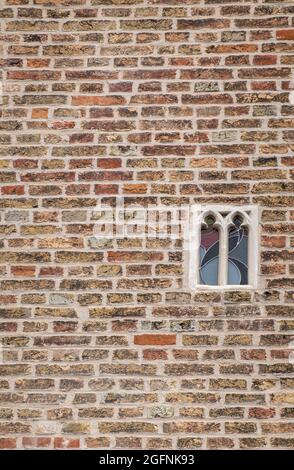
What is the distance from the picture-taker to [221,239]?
19.9 feet

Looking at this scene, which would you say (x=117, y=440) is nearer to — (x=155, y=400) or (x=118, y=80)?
(x=155, y=400)

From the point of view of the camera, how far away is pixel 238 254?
20.0 ft

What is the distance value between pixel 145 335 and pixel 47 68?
2.02 meters

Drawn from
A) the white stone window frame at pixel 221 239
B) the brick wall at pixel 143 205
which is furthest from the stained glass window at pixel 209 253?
the brick wall at pixel 143 205

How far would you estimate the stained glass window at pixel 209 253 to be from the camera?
19.9 feet

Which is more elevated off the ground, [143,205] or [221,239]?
[143,205]

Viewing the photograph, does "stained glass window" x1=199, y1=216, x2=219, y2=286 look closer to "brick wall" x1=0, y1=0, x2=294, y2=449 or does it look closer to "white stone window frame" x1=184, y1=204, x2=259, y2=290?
"white stone window frame" x1=184, y1=204, x2=259, y2=290

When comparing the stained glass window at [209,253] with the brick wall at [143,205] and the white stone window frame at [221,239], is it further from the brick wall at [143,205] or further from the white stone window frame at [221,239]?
the brick wall at [143,205]

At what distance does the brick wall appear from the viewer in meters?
5.77

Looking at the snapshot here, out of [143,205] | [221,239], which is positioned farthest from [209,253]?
[143,205]

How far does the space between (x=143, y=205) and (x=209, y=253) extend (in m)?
0.55

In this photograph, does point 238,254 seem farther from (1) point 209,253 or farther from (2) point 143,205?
(2) point 143,205

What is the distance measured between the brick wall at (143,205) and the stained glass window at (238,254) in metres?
0.13

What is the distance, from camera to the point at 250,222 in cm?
608
